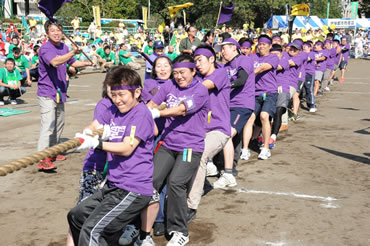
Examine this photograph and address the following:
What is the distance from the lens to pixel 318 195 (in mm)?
6047

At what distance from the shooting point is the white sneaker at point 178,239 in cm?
447

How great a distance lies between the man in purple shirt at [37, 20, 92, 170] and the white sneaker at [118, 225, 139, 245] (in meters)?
2.83

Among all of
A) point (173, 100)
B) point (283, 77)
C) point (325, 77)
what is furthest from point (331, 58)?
point (173, 100)

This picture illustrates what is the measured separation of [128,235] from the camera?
14.7 feet

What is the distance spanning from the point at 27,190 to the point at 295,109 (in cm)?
732

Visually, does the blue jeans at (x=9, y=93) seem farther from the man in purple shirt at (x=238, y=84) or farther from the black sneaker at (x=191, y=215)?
the black sneaker at (x=191, y=215)

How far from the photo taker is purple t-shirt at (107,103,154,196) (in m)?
3.71

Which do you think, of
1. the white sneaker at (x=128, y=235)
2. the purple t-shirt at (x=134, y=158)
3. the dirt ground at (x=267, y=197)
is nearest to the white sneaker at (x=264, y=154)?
the dirt ground at (x=267, y=197)

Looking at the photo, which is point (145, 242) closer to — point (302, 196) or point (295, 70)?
point (302, 196)

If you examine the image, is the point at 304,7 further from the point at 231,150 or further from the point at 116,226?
the point at 116,226

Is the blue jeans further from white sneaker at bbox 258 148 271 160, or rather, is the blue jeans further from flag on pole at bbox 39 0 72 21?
white sneaker at bbox 258 148 271 160

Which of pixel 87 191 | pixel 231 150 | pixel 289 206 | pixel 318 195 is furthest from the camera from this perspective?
pixel 231 150

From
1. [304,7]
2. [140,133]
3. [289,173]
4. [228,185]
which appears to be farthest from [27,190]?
[304,7]

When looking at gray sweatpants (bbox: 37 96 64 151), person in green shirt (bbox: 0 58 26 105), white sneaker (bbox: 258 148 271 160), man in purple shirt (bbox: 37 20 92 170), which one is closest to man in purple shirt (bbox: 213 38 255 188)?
white sneaker (bbox: 258 148 271 160)
